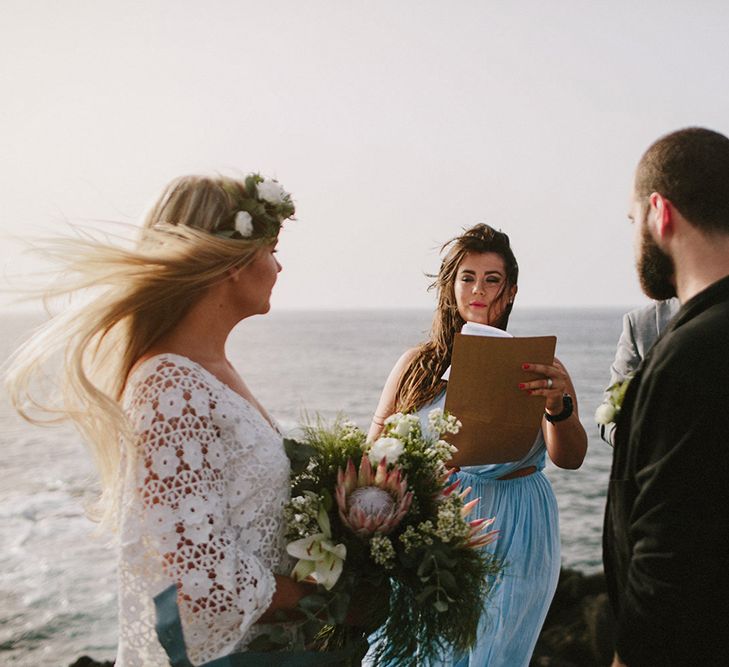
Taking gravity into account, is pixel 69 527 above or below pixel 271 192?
below

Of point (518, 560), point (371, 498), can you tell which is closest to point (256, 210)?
point (371, 498)

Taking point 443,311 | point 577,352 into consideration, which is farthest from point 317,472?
point 577,352

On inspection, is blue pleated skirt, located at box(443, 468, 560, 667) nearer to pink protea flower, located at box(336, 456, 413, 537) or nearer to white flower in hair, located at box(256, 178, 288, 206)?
pink protea flower, located at box(336, 456, 413, 537)

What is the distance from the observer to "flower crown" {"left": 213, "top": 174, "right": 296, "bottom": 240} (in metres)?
2.52

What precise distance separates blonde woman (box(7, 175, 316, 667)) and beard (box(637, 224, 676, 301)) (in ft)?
3.66

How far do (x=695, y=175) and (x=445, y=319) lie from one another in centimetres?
244

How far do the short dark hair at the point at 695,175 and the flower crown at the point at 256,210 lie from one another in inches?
44.0

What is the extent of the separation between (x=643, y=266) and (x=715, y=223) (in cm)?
23

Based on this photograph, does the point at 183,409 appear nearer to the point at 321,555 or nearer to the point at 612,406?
the point at 321,555

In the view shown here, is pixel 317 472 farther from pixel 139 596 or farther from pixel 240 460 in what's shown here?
pixel 139 596

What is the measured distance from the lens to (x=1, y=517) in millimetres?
21641

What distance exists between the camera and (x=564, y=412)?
395 centimetres

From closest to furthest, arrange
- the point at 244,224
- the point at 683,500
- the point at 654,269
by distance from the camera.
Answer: the point at 683,500 → the point at 654,269 → the point at 244,224

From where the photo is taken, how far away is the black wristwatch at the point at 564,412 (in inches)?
156
